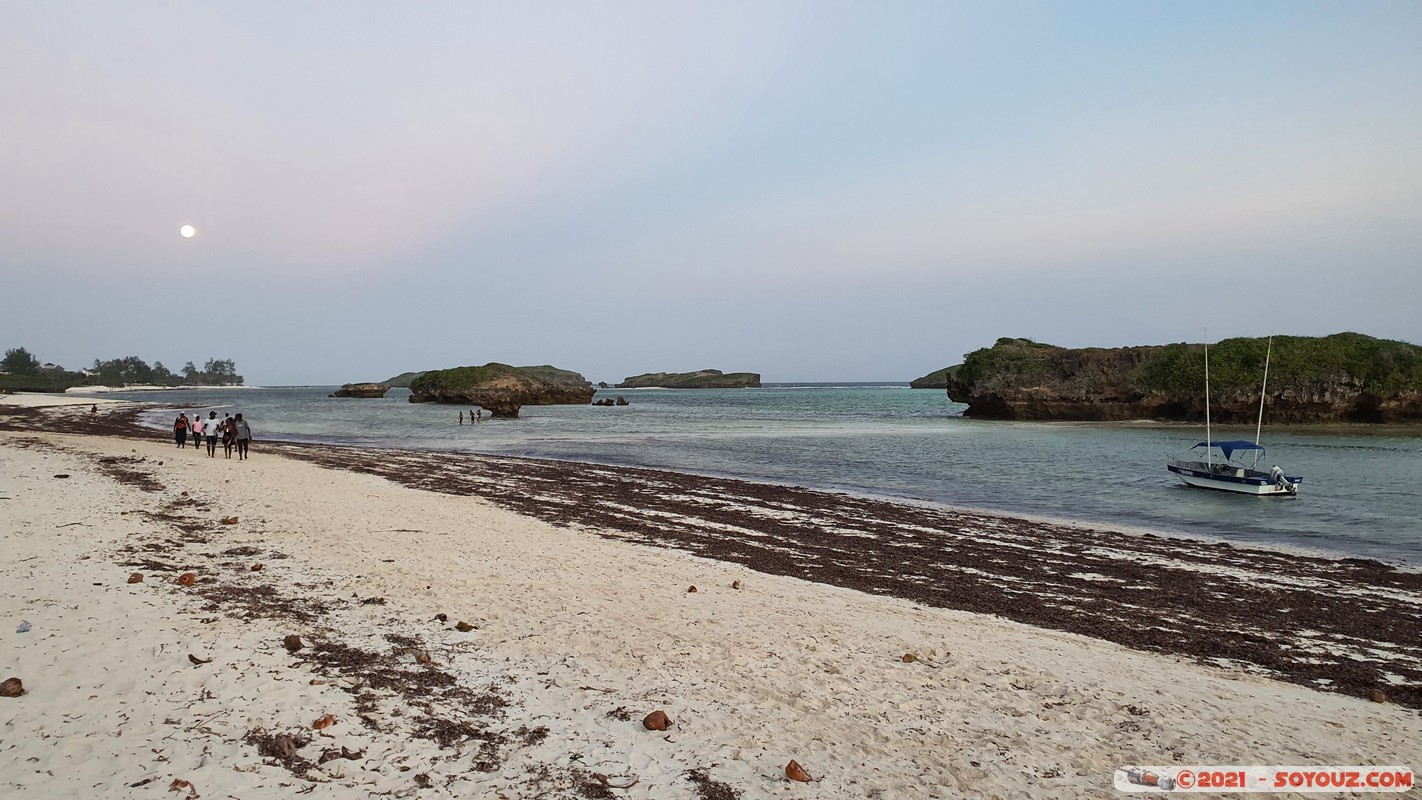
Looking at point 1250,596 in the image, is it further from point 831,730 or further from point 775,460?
point 775,460

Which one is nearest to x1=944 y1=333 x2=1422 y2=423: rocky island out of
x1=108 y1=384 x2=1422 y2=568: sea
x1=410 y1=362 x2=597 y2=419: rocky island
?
x1=108 y1=384 x2=1422 y2=568: sea

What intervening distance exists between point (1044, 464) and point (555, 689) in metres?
33.2

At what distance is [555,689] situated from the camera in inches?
251

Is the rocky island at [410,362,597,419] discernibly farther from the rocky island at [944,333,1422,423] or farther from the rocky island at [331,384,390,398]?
the rocky island at [944,333,1422,423]

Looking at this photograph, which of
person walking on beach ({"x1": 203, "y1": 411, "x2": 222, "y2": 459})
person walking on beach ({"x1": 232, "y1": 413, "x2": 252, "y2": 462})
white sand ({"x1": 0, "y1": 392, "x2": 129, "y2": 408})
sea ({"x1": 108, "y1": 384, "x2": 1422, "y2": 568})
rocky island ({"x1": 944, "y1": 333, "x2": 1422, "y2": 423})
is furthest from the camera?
white sand ({"x1": 0, "y1": 392, "x2": 129, "y2": 408})

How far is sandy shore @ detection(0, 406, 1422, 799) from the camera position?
4922 millimetres

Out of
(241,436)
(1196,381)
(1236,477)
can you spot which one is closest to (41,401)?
(241,436)

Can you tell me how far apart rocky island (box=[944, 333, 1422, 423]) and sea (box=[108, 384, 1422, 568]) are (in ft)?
19.2

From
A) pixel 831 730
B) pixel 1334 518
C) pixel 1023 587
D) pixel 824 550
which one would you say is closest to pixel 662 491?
pixel 824 550

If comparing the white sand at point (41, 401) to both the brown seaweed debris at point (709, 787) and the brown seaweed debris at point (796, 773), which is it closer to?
the brown seaweed debris at point (709, 787)

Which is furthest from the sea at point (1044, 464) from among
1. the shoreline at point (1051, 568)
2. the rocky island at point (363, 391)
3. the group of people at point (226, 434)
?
the rocky island at point (363, 391)

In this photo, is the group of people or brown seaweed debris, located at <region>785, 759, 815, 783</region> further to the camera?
the group of people

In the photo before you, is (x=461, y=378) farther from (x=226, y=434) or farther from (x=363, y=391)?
(x=226, y=434)

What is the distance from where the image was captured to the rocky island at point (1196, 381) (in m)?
60.8
